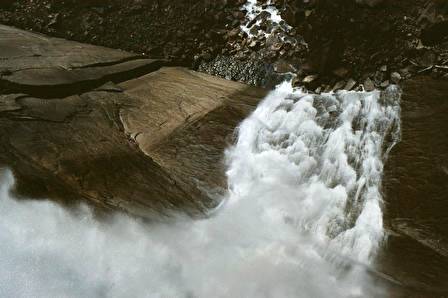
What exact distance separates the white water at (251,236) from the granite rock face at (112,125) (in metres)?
0.36

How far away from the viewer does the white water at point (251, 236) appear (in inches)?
241

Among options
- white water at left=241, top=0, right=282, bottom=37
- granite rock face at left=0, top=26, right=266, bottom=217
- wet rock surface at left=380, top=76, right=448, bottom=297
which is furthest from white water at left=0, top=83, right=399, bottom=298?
white water at left=241, top=0, right=282, bottom=37

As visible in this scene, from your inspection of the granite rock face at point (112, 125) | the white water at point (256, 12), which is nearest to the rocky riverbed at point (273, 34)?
the white water at point (256, 12)

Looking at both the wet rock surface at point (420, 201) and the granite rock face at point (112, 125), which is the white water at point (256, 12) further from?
the wet rock surface at point (420, 201)

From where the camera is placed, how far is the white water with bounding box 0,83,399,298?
6113 millimetres

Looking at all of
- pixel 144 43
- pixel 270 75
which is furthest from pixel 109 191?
pixel 144 43

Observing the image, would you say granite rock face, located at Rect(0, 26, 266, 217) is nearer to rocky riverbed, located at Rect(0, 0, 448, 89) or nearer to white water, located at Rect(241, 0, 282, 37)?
rocky riverbed, located at Rect(0, 0, 448, 89)

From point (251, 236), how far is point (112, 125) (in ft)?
10.7

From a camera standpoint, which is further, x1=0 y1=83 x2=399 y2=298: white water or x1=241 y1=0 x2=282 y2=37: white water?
x1=241 y1=0 x2=282 y2=37: white water

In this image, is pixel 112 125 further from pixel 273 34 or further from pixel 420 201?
pixel 420 201

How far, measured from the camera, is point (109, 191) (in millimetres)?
6777

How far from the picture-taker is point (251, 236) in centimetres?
701

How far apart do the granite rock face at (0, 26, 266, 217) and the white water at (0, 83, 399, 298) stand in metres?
0.36

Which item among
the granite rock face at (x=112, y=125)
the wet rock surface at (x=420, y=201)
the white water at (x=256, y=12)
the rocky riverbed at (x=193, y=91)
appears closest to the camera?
the wet rock surface at (x=420, y=201)
